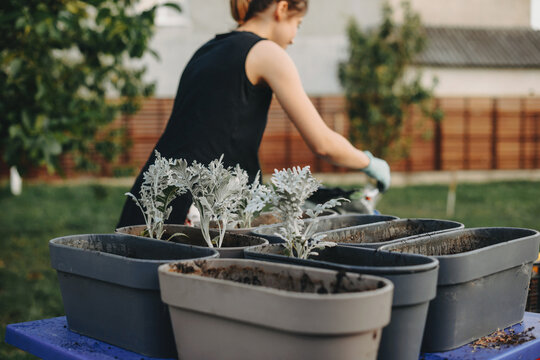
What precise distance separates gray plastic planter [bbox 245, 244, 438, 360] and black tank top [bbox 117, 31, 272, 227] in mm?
775

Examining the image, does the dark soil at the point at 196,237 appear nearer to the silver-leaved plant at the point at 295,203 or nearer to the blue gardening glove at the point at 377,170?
the silver-leaved plant at the point at 295,203

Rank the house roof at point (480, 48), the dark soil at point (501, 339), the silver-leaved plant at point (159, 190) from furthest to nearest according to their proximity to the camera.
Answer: the house roof at point (480, 48), the silver-leaved plant at point (159, 190), the dark soil at point (501, 339)

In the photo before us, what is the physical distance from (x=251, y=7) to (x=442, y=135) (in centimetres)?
1380

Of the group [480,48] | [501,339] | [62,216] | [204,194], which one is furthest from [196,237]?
[480,48]

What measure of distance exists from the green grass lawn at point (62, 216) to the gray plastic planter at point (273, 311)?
2.96 metres

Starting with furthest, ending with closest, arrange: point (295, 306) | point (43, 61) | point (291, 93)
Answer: point (43, 61), point (291, 93), point (295, 306)

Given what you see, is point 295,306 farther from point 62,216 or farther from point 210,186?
point 62,216

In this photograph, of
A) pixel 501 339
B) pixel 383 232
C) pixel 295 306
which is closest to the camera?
pixel 295 306

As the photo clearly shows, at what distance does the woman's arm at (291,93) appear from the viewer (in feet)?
5.84

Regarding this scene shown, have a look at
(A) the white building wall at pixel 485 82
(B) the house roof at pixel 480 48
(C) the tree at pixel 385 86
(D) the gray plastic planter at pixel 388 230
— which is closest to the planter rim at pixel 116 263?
(D) the gray plastic planter at pixel 388 230

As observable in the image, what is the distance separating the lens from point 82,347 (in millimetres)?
1260

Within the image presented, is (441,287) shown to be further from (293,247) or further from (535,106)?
(535,106)

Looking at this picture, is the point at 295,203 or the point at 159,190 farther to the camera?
the point at 159,190

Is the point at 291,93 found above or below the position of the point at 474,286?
above
